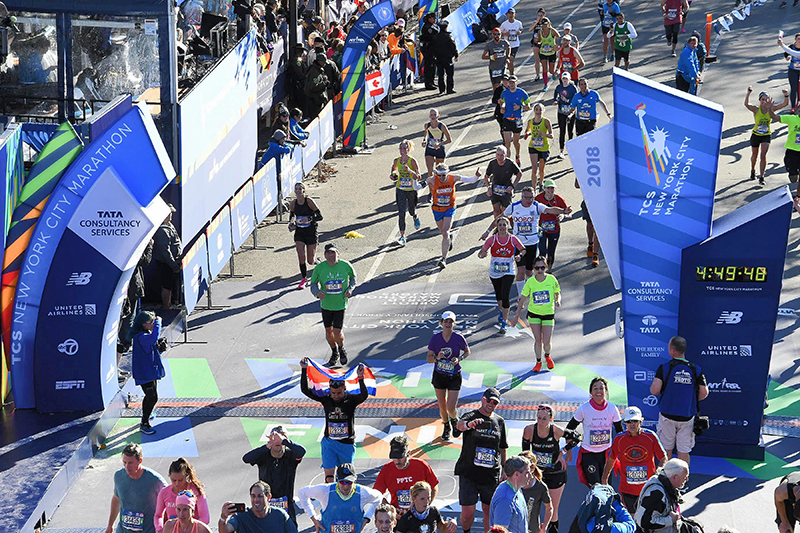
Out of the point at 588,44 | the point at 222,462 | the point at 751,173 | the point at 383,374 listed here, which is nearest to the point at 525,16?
the point at 588,44

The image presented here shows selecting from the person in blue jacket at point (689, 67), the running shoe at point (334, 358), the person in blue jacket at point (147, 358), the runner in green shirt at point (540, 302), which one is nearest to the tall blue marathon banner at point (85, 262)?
the person in blue jacket at point (147, 358)

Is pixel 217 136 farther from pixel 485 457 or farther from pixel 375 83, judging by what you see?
pixel 485 457

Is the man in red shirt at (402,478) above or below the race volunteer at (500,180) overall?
below

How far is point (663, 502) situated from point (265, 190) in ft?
39.5

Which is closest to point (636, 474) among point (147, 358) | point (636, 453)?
point (636, 453)

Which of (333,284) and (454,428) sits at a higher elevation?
(333,284)

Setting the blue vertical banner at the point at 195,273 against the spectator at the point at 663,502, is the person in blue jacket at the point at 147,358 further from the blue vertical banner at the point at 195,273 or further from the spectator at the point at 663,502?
the spectator at the point at 663,502

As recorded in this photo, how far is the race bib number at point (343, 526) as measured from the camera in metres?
9.77

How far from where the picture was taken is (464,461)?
10781mm

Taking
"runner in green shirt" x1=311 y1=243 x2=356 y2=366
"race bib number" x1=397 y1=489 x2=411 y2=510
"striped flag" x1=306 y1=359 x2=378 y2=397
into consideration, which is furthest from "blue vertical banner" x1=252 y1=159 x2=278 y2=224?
"race bib number" x1=397 y1=489 x2=411 y2=510

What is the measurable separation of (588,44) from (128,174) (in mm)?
21155

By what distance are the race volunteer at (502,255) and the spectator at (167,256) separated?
438cm

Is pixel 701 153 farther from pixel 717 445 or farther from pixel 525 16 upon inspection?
pixel 525 16

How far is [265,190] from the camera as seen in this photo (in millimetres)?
20062
